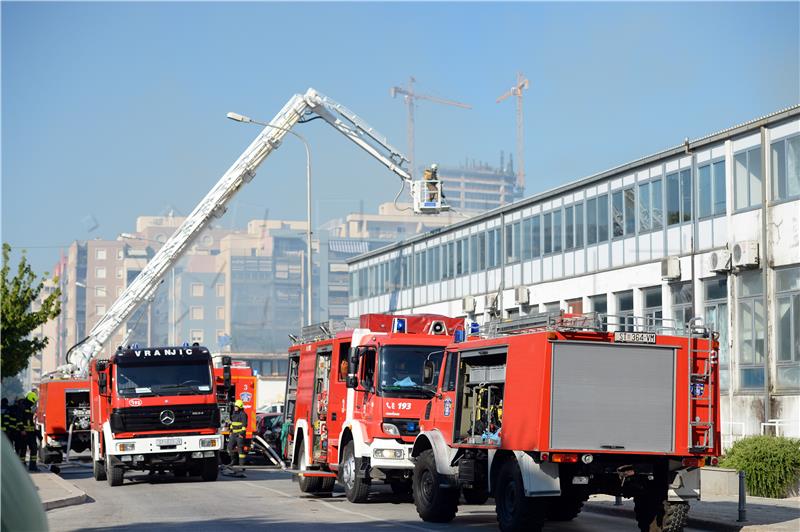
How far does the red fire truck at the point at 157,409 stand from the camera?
2370 cm

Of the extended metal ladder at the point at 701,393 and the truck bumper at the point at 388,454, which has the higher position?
the extended metal ladder at the point at 701,393

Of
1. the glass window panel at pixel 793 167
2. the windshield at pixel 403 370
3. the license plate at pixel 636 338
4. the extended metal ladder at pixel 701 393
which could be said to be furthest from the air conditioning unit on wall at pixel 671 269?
the license plate at pixel 636 338

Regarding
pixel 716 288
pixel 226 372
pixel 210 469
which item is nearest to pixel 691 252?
pixel 716 288

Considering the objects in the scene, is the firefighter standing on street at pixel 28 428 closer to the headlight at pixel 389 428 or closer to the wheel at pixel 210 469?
the wheel at pixel 210 469

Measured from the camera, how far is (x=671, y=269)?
3478 cm

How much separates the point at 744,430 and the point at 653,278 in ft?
23.7

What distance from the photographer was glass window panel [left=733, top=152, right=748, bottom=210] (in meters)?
31.9

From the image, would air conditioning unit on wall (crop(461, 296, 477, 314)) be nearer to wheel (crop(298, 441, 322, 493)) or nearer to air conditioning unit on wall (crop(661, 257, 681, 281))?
air conditioning unit on wall (crop(661, 257, 681, 281))

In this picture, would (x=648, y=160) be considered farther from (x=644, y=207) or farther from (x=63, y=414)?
(x=63, y=414)

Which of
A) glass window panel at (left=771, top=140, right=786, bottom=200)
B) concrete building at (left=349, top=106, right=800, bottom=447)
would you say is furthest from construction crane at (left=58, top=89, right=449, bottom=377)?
glass window panel at (left=771, top=140, right=786, bottom=200)

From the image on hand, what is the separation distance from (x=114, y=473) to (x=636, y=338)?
14636 millimetres

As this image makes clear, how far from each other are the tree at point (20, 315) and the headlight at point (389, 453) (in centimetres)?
2012

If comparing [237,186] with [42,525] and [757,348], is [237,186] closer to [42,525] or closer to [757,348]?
[757,348]

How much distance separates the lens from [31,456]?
27.8 m
